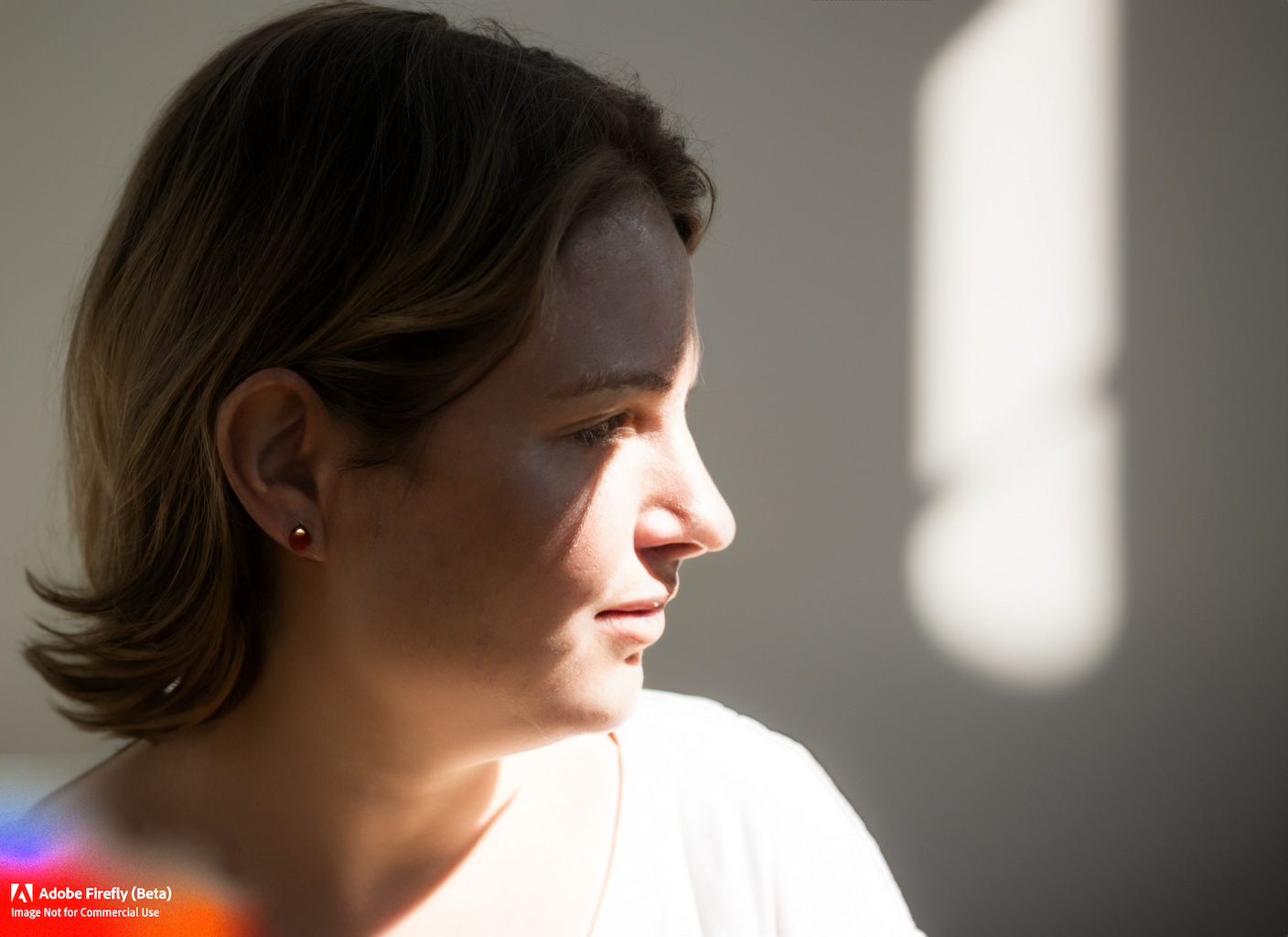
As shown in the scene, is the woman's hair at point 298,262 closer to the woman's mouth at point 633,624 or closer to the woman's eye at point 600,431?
the woman's eye at point 600,431

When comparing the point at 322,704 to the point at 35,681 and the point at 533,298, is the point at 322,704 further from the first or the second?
the point at 35,681

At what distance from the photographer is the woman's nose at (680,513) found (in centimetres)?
80

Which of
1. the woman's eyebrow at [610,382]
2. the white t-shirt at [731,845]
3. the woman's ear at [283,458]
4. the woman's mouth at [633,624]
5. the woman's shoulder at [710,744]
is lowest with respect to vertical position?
the white t-shirt at [731,845]

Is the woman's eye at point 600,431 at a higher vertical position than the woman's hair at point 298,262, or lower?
lower

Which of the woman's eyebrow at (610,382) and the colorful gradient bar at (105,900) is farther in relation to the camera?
the colorful gradient bar at (105,900)

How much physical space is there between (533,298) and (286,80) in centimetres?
29

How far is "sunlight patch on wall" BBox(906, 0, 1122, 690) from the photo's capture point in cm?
153

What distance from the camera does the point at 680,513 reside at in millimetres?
805

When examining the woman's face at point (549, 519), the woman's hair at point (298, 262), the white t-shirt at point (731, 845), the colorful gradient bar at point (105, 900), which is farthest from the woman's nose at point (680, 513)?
the colorful gradient bar at point (105, 900)

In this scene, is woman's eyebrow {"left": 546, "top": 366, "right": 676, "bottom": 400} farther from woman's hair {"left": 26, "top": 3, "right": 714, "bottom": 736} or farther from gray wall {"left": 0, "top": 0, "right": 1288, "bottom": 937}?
gray wall {"left": 0, "top": 0, "right": 1288, "bottom": 937}

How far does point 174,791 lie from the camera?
2.92 ft

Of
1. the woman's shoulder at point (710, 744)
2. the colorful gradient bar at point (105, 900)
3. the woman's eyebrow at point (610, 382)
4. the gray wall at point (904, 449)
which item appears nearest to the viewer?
the woman's eyebrow at point (610, 382)

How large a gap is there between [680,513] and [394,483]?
0.22 meters

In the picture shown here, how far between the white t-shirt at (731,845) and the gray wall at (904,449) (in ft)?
1.75
